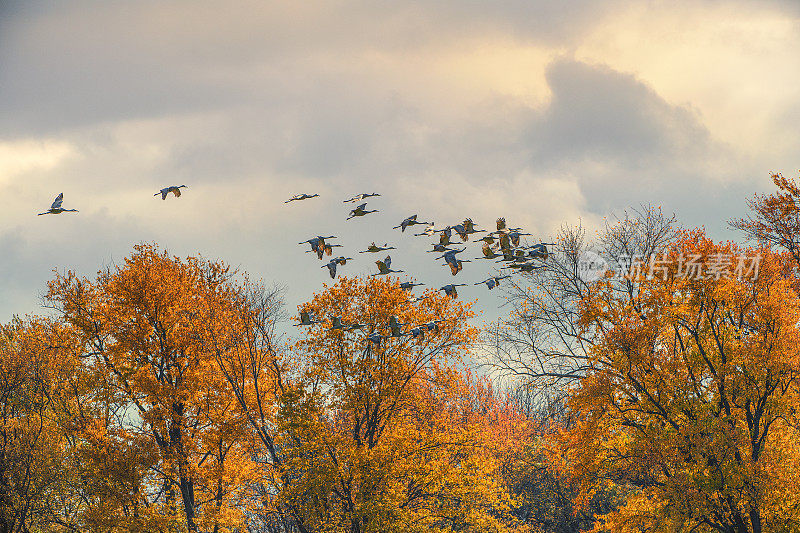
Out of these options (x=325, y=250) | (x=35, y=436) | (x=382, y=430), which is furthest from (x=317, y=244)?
(x=35, y=436)

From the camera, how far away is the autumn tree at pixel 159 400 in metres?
25.3

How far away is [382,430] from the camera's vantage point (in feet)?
81.8

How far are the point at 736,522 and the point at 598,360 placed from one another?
5334 mm

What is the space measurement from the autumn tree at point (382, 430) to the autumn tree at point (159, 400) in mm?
2348

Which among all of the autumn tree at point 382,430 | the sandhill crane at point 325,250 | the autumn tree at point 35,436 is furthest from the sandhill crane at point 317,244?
the autumn tree at point 35,436

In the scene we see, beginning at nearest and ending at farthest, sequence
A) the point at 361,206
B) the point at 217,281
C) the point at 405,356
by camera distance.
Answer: the point at 361,206 → the point at 405,356 → the point at 217,281

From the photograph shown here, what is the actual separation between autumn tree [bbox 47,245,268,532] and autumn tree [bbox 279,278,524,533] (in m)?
2.35

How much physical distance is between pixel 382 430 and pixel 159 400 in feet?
24.3

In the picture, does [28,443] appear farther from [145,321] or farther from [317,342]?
[317,342]

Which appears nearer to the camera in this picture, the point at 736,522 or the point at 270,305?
the point at 736,522

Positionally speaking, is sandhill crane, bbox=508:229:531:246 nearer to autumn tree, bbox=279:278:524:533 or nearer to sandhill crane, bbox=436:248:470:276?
sandhill crane, bbox=436:248:470:276

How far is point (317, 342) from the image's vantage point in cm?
2530

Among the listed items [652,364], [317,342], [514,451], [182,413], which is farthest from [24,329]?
[652,364]

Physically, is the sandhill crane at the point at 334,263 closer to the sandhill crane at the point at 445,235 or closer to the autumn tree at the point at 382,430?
the sandhill crane at the point at 445,235
